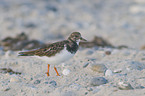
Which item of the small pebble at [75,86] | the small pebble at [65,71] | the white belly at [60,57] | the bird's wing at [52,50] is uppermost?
the bird's wing at [52,50]

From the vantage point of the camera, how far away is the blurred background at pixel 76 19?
941cm

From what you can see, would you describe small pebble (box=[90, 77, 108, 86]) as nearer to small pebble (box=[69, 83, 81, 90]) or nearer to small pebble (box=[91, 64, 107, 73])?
small pebble (box=[69, 83, 81, 90])

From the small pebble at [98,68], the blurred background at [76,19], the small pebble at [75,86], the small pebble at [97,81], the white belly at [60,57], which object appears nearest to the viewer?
the small pebble at [75,86]

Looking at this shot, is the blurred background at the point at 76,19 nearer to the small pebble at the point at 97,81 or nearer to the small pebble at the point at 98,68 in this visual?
the small pebble at the point at 98,68

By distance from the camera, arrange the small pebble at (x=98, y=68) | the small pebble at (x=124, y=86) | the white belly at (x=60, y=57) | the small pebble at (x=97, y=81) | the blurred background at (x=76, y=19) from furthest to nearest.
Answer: the blurred background at (x=76, y=19), the small pebble at (x=98, y=68), the white belly at (x=60, y=57), the small pebble at (x=97, y=81), the small pebble at (x=124, y=86)

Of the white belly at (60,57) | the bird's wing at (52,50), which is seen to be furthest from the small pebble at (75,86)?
the bird's wing at (52,50)

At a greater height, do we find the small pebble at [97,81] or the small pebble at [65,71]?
the small pebble at [65,71]

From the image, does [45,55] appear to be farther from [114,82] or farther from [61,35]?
[61,35]

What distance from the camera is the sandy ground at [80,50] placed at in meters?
3.90

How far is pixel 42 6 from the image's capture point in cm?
1183

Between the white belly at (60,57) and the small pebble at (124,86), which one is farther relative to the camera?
the white belly at (60,57)

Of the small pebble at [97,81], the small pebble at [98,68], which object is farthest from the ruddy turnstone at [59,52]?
the small pebble at [97,81]

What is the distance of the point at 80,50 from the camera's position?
21.0 feet

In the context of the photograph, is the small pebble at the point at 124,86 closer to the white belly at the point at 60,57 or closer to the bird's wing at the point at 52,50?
the white belly at the point at 60,57
